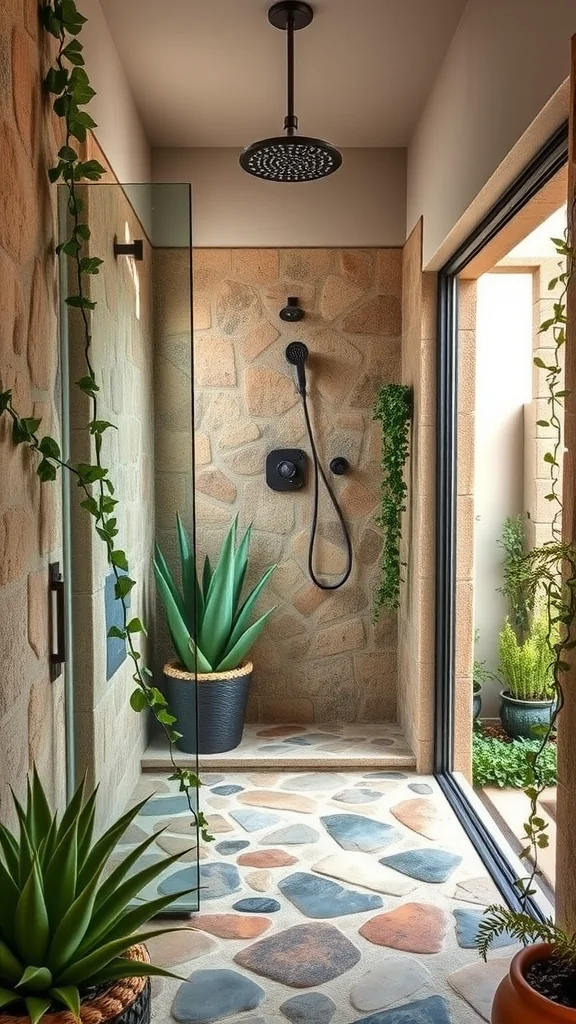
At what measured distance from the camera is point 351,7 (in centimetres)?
278

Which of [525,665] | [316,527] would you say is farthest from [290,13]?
[525,665]

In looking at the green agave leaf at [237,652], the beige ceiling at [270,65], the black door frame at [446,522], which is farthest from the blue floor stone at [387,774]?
the beige ceiling at [270,65]

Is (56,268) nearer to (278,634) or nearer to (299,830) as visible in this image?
(299,830)

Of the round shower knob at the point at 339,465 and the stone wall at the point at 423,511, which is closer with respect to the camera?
the stone wall at the point at 423,511

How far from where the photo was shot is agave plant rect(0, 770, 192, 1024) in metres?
1.40

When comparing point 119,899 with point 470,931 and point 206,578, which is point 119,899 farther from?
point 206,578

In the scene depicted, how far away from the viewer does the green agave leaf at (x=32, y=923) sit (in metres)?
1.40

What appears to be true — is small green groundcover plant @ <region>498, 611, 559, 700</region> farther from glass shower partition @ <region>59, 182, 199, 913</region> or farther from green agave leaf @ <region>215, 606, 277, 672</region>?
glass shower partition @ <region>59, 182, 199, 913</region>

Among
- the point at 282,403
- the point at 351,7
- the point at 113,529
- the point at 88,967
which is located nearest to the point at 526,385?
the point at 282,403

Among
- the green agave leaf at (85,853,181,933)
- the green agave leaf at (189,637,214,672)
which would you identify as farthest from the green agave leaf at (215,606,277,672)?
the green agave leaf at (85,853,181,933)

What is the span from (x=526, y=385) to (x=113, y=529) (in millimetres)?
2899

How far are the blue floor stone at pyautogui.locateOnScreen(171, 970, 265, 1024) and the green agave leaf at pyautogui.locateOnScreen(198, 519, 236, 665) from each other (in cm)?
154

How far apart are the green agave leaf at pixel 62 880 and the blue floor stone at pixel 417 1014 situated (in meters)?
0.83

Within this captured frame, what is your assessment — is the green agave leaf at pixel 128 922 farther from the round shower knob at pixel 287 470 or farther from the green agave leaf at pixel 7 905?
the round shower knob at pixel 287 470
